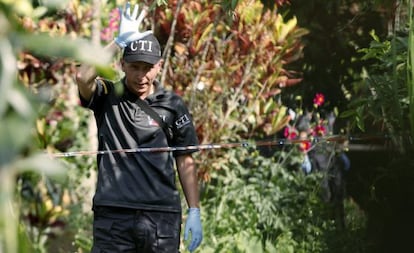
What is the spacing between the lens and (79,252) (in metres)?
6.58

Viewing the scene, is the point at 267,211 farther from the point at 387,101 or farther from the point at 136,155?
the point at 387,101

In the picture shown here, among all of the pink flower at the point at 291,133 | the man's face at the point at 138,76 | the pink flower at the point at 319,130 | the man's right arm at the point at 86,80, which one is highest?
the pink flower at the point at 291,133

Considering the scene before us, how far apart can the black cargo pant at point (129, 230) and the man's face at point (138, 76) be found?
22.3 inches

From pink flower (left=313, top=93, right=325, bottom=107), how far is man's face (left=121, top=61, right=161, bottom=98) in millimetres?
2322

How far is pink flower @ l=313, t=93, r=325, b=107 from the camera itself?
21.6ft

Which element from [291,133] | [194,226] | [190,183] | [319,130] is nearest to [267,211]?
[319,130]

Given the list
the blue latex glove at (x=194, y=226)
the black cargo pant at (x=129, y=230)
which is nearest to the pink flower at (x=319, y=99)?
the blue latex glove at (x=194, y=226)

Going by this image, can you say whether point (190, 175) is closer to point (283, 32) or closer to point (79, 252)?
point (79, 252)

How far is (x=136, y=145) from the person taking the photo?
173 inches

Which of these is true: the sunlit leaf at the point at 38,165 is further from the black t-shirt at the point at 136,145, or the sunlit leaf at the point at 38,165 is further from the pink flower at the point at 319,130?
the pink flower at the point at 319,130

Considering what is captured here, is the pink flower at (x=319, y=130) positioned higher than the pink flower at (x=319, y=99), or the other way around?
the pink flower at (x=319, y=99)

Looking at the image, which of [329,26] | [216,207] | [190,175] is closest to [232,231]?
[216,207]

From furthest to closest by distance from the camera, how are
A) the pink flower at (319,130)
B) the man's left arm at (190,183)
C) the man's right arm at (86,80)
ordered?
the pink flower at (319,130) → the man's left arm at (190,183) → the man's right arm at (86,80)

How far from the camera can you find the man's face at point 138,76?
444cm
